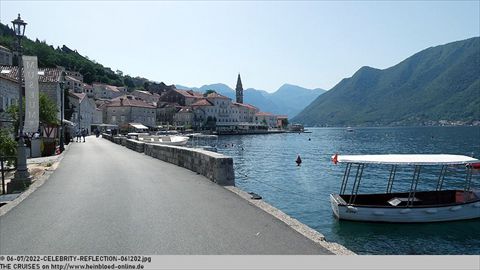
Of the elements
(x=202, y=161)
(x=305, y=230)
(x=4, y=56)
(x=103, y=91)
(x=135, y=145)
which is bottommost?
(x=305, y=230)

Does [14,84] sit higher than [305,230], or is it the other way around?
[14,84]

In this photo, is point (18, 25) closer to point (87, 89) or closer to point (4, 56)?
point (4, 56)

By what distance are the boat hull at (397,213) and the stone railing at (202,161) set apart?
6325 millimetres

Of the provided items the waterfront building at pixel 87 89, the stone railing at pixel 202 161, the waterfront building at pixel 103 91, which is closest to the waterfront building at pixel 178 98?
the waterfront building at pixel 103 91

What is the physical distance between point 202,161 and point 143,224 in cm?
816

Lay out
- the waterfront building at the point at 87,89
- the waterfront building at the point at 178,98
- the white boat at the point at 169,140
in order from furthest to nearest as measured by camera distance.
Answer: the waterfront building at the point at 178,98, the waterfront building at the point at 87,89, the white boat at the point at 169,140

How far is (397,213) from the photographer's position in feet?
59.5

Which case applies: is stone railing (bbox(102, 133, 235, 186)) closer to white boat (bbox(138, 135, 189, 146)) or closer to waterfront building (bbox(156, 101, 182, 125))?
white boat (bbox(138, 135, 189, 146))

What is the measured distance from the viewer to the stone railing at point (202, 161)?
1467 centimetres

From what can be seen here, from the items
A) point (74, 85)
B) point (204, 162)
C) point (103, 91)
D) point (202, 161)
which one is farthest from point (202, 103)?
point (204, 162)

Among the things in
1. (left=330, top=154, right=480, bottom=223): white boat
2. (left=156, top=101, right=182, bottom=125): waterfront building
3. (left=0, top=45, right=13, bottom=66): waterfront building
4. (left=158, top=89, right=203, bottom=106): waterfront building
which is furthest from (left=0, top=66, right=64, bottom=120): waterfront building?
(left=158, top=89, right=203, bottom=106): waterfront building

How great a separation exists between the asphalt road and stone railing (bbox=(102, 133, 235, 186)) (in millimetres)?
887

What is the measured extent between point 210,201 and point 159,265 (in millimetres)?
5058

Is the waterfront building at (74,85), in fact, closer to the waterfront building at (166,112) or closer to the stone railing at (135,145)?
the waterfront building at (166,112)
